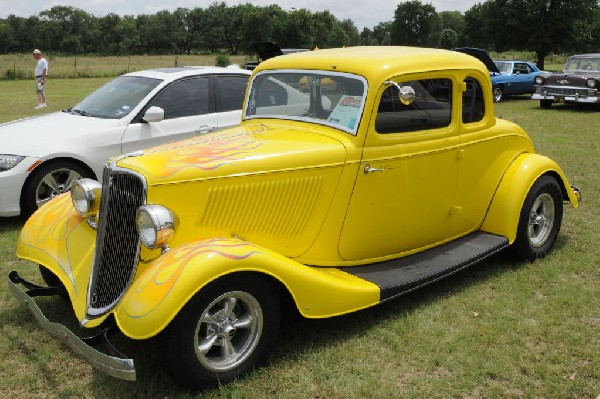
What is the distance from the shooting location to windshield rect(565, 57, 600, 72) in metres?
16.7

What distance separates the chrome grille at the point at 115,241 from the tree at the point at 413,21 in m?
109

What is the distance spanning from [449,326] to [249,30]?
3721 inches

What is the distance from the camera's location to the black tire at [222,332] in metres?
3.05

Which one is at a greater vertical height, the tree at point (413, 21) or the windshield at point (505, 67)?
the tree at point (413, 21)

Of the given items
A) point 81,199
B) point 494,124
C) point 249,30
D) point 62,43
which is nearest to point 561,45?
point 494,124

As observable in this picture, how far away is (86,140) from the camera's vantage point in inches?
253

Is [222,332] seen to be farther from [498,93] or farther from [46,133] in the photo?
[498,93]

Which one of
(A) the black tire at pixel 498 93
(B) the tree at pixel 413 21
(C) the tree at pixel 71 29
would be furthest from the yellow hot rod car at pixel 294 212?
(B) the tree at pixel 413 21

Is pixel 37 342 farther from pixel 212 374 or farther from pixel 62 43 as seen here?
pixel 62 43

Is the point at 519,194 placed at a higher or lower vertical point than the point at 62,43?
lower

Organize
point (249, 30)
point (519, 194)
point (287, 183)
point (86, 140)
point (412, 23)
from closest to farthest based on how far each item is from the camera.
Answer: point (287, 183)
point (519, 194)
point (86, 140)
point (249, 30)
point (412, 23)

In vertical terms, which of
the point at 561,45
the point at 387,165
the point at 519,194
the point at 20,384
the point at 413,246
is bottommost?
the point at 20,384

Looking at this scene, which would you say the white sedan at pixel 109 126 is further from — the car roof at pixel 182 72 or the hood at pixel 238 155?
the hood at pixel 238 155

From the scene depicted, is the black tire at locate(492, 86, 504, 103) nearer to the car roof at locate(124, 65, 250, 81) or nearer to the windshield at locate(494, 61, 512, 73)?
the windshield at locate(494, 61, 512, 73)
